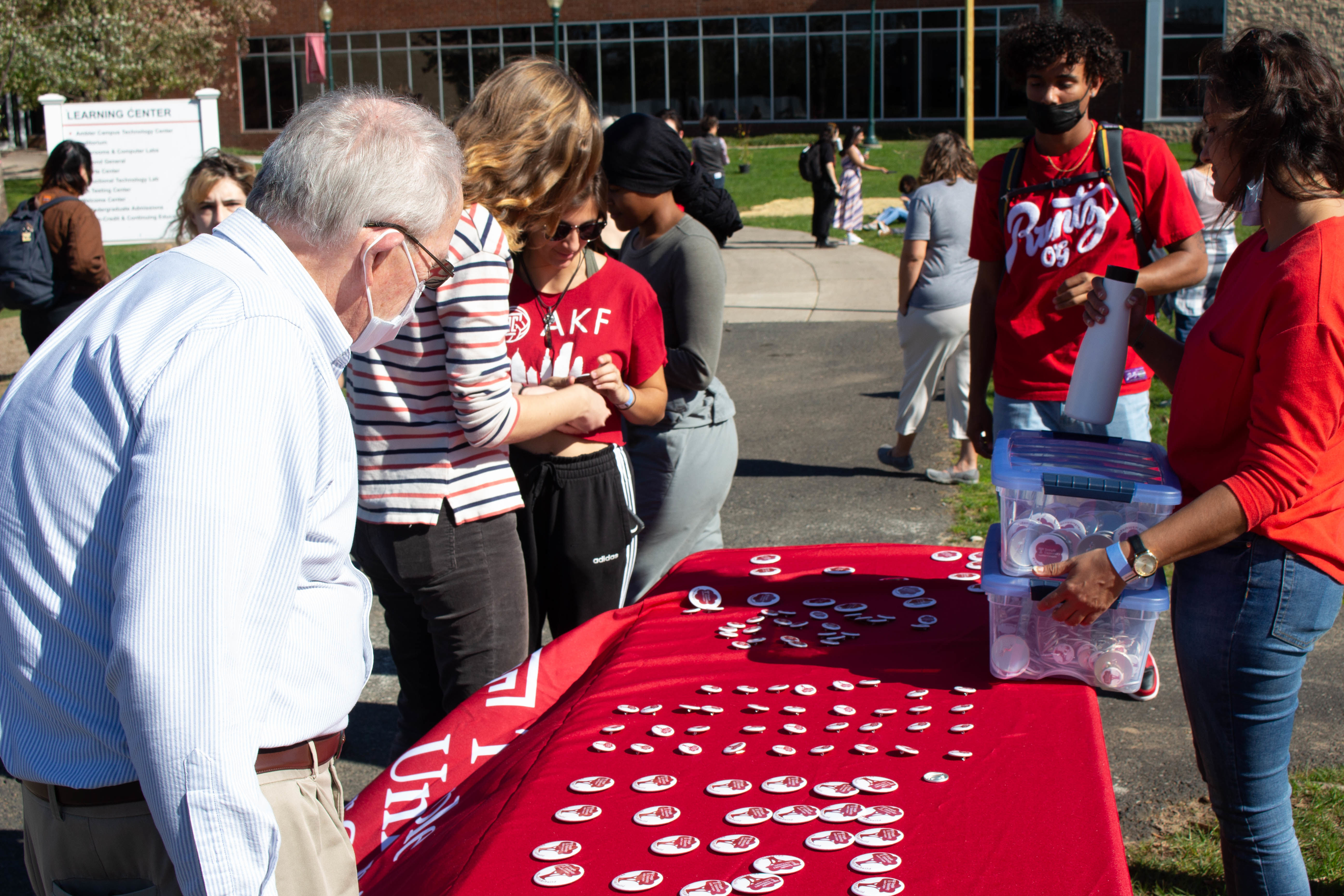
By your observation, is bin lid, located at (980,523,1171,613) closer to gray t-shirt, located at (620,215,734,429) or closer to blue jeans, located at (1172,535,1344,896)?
blue jeans, located at (1172,535,1344,896)

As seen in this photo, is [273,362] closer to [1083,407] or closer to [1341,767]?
[1083,407]

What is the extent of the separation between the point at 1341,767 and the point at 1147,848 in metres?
0.87

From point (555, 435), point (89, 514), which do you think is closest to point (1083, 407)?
point (555, 435)

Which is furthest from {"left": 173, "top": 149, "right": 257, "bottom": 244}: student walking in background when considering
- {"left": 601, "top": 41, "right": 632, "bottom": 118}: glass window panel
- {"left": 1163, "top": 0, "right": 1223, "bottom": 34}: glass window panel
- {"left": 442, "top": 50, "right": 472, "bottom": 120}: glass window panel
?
{"left": 442, "top": 50, "right": 472, "bottom": 120}: glass window panel

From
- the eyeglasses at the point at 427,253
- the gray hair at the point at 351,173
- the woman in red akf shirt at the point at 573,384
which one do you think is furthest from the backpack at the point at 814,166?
the gray hair at the point at 351,173

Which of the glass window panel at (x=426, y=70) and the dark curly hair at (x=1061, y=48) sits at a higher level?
the glass window panel at (x=426, y=70)

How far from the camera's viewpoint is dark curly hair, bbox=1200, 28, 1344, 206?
7.17ft

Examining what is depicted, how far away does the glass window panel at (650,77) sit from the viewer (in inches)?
1576

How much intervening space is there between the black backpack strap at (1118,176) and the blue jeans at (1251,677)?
147 centimetres

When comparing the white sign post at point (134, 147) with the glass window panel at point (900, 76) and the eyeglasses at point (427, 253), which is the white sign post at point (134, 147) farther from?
the glass window panel at point (900, 76)

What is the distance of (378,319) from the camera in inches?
62.8

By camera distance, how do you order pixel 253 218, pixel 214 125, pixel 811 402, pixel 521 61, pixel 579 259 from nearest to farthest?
pixel 253 218 < pixel 521 61 < pixel 579 259 < pixel 811 402 < pixel 214 125

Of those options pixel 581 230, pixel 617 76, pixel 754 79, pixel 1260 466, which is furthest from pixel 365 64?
pixel 1260 466

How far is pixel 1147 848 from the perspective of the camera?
123 inches
